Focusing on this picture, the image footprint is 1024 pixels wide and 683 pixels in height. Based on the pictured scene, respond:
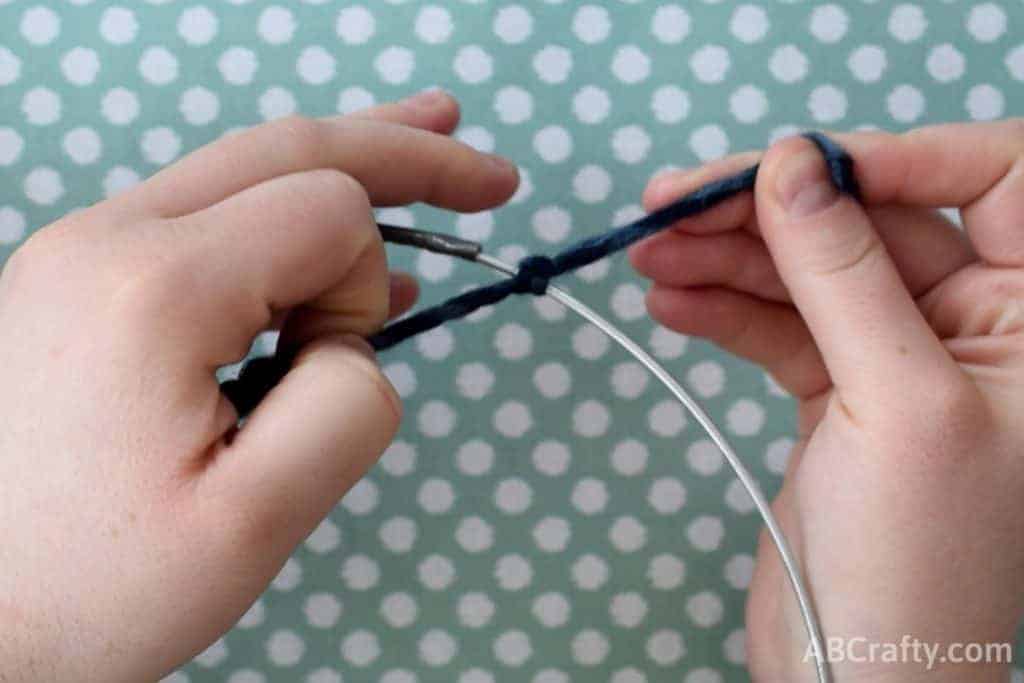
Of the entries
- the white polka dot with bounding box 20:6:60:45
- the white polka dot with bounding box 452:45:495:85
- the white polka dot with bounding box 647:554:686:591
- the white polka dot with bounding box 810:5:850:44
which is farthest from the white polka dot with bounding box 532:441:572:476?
the white polka dot with bounding box 20:6:60:45

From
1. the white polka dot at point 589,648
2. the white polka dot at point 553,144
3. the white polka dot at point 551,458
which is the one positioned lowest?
the white polka dot at point 589,648

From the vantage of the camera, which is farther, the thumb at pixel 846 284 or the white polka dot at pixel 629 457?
the white polka dot at pixel 629 457

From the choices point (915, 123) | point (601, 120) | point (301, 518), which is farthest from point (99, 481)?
point (915, 123)

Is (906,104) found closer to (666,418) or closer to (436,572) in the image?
(666,418)

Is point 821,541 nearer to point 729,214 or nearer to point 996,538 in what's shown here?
point 996,538

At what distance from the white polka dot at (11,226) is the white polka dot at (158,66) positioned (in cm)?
17

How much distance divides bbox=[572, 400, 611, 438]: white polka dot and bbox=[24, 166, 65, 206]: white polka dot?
506 mm

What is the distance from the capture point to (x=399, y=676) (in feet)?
2.92

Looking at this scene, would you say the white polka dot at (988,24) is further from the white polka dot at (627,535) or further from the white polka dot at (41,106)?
the white polka dot at (41,106)

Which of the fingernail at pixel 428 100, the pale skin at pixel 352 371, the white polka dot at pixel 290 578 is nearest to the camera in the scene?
the pale skin at pixel 352 371

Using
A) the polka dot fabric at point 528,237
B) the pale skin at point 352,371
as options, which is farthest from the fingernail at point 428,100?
the polka dot fabric at point 528,237

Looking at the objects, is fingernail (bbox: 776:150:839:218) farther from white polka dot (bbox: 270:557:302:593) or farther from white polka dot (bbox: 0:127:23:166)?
white polka dot (bbox: 0:127:23:166)

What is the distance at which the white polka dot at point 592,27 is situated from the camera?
0.90 meters

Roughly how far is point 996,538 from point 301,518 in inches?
17.6
